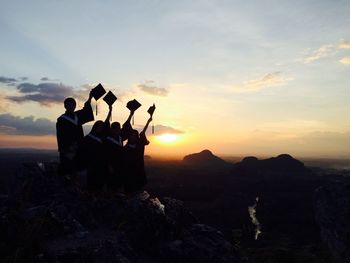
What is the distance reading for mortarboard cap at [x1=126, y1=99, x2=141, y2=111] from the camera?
1298cm

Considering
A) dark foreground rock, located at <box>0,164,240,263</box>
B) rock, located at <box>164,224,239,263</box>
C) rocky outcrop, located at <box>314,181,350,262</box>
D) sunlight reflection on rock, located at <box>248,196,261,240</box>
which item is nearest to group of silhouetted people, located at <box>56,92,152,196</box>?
dark foreground rock, located at <box>0,164,240,263</box>

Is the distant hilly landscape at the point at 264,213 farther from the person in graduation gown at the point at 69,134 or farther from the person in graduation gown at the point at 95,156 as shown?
the person in graduation gown at the point at 95,156

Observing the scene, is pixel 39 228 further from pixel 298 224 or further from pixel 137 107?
pixel 298 224

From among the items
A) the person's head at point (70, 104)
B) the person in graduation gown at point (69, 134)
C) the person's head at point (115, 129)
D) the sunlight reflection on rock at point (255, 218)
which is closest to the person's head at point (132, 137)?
the person's head at point (115, 129)

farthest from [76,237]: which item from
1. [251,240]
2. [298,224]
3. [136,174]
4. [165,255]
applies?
[298,224]

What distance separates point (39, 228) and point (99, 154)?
147 inches

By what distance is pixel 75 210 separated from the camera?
10.2 meters

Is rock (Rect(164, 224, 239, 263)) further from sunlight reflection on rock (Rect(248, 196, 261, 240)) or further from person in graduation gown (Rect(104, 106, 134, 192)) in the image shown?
sunlight reflection on rock (Rect(248, 196, 261, 240))

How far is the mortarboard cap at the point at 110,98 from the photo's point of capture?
1230 centimetres

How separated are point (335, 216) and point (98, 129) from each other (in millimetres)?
11987

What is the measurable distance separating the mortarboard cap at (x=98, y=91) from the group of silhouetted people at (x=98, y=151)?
0.15 m

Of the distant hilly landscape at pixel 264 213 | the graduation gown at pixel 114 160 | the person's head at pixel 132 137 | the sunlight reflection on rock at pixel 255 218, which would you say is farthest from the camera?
the sunlight reflection on rock at pixel 255 218

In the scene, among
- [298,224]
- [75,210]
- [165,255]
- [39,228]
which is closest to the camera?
[39,228]

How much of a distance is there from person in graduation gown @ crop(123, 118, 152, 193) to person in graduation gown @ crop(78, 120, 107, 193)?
102cm
